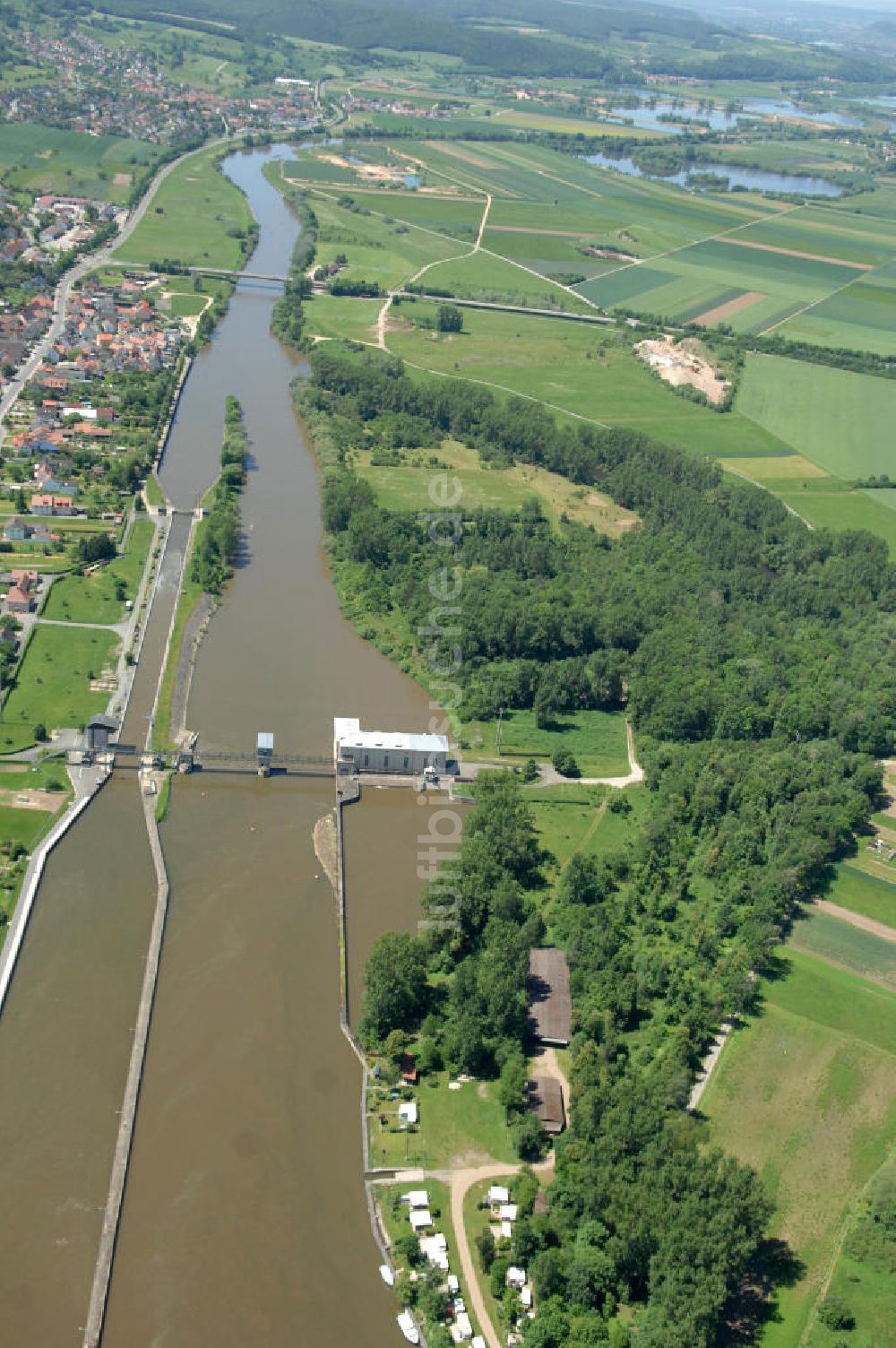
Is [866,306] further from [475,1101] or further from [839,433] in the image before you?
[475,1101]

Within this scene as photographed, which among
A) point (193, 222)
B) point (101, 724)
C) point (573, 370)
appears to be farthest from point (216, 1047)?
point (193, 222)

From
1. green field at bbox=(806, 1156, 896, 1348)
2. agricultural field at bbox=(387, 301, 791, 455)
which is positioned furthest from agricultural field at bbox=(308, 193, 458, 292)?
green field at bbox=(806, 1156, 896, 1348)

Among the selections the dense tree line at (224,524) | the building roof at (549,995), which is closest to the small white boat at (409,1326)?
the building roof at (549,995)

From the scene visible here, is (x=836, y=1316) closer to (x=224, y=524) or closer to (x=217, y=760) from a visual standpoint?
(x=217, y=760)

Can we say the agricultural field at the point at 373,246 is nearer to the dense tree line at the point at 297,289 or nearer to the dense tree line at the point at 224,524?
the dense tree line at the point at 297,289

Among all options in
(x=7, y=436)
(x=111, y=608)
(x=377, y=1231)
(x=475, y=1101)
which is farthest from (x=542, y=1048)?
(x=7, y=436)

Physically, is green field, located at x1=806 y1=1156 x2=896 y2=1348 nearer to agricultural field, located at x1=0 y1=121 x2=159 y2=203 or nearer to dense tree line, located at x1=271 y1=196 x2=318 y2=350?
dense tree line, located at x1=271 y1=196 x2=318 y2=350
